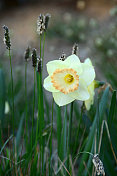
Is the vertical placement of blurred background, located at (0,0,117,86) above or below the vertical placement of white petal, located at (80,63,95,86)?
above

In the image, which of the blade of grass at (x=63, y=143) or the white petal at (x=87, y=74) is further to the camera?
the blade of grass at (x=63, y=143)

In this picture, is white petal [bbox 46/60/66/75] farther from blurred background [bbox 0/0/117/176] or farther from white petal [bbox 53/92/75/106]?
blurred background [bbox 0/0/117/176]

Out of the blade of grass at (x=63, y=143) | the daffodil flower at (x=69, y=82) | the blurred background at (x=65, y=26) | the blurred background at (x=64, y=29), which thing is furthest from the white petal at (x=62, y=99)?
the blurred background at (x=65, y=26)

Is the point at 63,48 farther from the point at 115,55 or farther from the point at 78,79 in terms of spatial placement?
the point at 78,79

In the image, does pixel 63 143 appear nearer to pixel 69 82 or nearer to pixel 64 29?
pixel 69 82

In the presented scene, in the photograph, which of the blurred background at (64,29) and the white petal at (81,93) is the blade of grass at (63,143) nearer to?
the white petal at (81,93)

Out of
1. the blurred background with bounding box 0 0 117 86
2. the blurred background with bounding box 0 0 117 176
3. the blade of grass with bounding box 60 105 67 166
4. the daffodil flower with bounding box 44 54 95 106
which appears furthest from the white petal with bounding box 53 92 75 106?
the blurred background with bounding box 0 0 117 86

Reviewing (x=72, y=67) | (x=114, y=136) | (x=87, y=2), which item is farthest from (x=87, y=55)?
(x=72, y=67)
